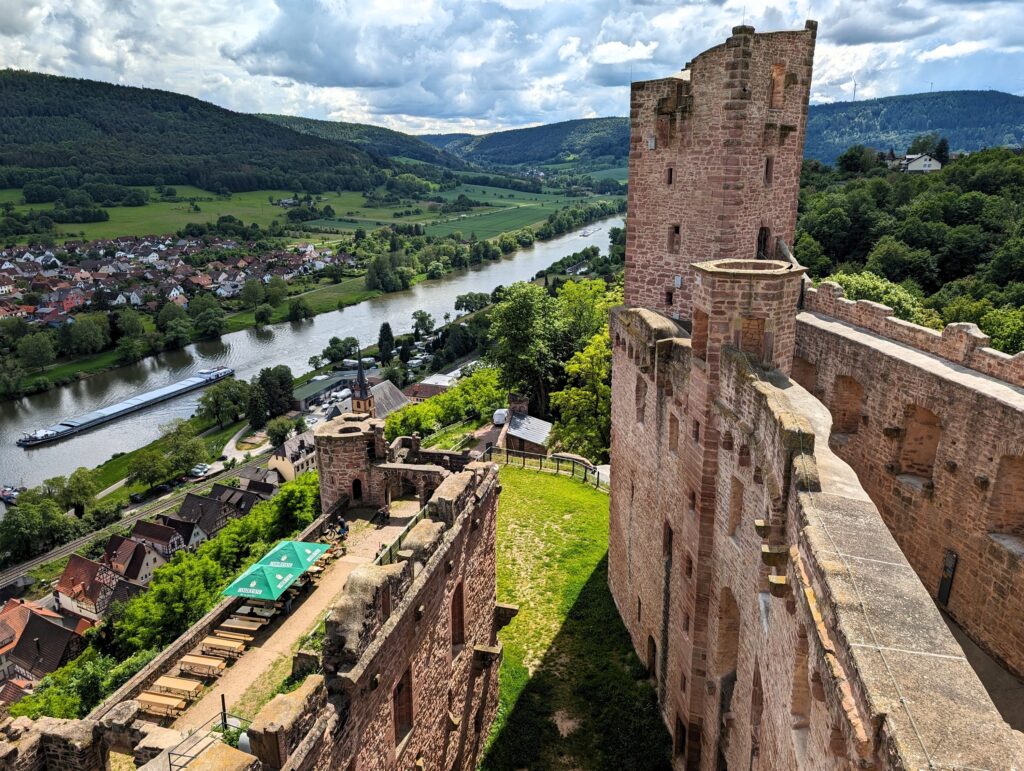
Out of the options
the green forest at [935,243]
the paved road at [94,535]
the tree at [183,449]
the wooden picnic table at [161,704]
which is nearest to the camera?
the wooden picnic table at [161,704]

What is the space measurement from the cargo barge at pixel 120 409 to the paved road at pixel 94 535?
17971 millimetres

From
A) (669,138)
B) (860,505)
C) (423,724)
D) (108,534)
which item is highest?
(669,138)

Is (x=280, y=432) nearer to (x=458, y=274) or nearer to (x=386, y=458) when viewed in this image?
(x=386, y=458)

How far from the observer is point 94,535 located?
60594 millimetres

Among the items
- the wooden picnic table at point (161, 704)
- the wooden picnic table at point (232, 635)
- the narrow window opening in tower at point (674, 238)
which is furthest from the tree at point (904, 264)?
the wooden picnic table at point (161, 704)

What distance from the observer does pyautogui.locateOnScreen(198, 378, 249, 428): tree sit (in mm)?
81125

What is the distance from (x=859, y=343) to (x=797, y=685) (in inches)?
370

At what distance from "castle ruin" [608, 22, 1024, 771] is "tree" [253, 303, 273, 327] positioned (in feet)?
339

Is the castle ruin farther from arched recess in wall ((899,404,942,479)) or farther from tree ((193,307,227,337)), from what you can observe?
tree ((193,307,227,337))

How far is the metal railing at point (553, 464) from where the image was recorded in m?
30.9

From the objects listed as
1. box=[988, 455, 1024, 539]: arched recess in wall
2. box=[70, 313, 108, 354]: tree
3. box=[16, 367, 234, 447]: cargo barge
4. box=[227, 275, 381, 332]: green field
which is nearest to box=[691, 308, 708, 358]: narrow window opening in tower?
box=[988, 455, 1024, 539]: arched recess in wall

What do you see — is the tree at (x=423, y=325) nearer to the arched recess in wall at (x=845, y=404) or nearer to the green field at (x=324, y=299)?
the green field at (x=324, y=299)

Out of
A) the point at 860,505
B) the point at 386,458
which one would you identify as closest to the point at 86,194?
the point at 386,458

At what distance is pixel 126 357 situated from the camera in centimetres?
9906
